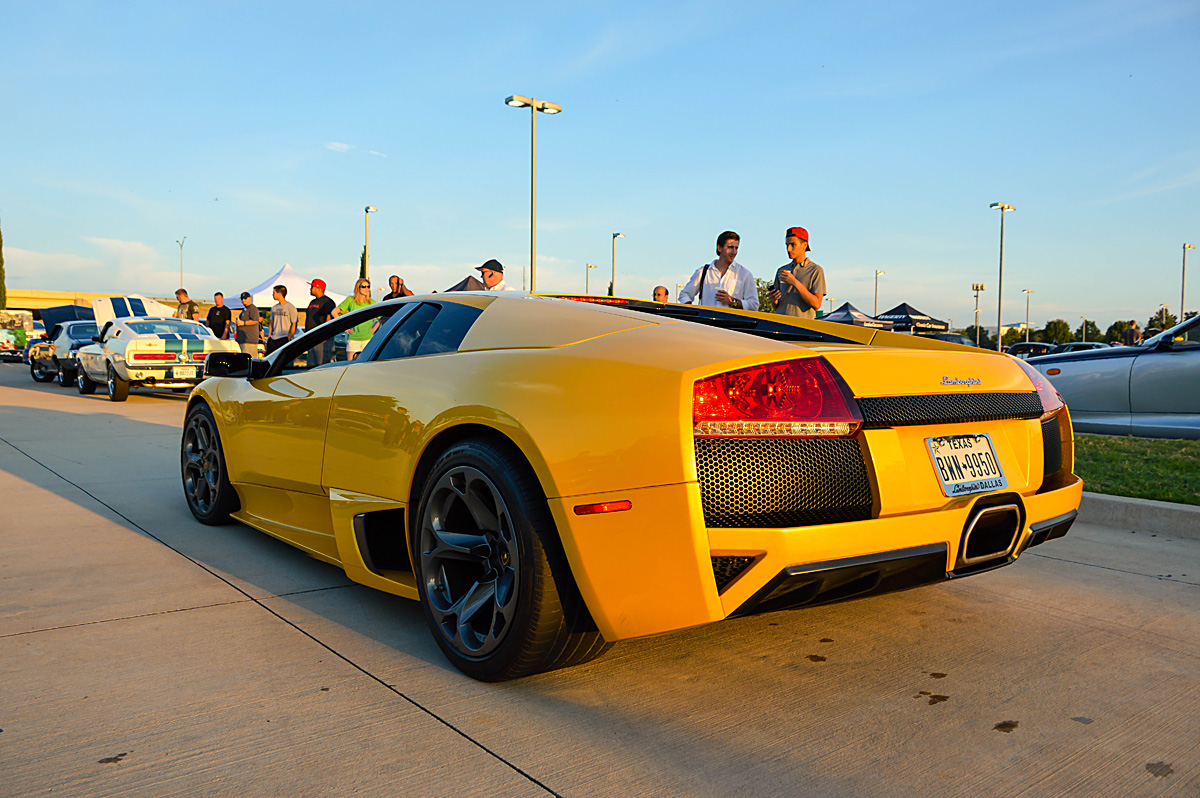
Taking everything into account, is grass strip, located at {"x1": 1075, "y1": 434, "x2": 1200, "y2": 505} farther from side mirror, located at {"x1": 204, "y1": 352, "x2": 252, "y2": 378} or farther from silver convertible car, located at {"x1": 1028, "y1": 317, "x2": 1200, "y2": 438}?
side mirror, located at {"x1": 204, "y1": 352, "x2": 252, "y2": 378}

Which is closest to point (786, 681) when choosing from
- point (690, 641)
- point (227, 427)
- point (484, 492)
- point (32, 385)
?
point (690, 641)

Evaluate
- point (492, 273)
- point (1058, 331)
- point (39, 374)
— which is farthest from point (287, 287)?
point (1058, 331)

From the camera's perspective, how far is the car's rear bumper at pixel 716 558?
2.38m

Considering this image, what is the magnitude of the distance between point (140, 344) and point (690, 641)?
13.2m

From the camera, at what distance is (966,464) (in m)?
2.72

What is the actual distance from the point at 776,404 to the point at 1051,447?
1259 millimetres

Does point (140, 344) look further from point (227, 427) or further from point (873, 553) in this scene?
point (873, 553)

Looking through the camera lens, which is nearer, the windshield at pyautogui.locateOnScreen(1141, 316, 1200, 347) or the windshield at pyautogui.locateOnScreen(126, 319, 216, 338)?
the windshield at pyautogui.locateOnScreen(1141, 316, 1200, 347)

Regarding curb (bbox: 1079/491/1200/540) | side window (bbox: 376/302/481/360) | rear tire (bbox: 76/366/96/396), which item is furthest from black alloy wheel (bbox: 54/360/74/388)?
curb (bbox: 1079/491/1200/540)

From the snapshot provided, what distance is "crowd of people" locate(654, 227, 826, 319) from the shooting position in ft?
24.3

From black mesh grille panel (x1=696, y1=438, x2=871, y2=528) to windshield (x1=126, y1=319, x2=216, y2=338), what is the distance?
14.0 meters

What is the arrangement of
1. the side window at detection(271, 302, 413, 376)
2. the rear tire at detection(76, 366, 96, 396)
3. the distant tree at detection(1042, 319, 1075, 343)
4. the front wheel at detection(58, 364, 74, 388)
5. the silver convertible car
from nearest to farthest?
the side window at detection(271, 302, 413, 376) < the silver convertible car < the rear tire at detection(76, 366, 96, 396) < the front wheel at detection(58, 364, 74, 388) < the distant tree at detection(1042, 319, 1075, 343)

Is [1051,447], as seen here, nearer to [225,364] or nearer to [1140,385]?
[225,364]

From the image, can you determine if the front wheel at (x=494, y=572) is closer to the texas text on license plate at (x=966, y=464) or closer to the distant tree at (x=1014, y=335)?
the texas text on license plate at (x=966, y=464)
